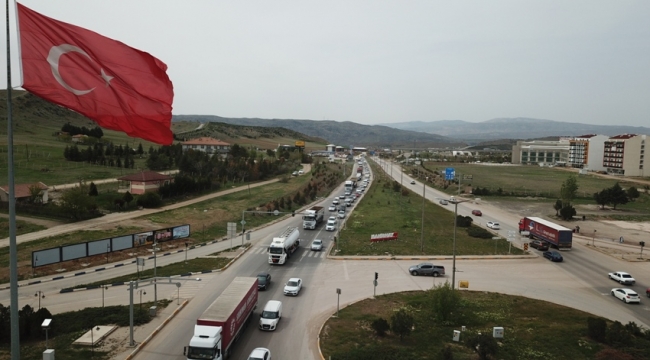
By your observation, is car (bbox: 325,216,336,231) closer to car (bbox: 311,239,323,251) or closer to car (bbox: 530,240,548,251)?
car (bbox: 311,239,323,251)

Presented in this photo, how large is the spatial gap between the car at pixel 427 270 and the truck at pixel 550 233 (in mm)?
17489

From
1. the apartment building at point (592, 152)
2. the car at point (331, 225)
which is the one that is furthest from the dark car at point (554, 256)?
the apartment building at point (592, 152)

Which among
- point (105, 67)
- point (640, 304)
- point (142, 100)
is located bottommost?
point (640, 304)

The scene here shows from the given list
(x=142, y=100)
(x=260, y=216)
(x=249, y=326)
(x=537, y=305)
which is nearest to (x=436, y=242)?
(x=537, y=305)

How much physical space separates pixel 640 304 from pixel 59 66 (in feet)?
125

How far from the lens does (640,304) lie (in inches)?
1268

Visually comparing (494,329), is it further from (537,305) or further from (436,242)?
(436,242)

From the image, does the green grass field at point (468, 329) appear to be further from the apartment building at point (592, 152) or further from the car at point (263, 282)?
the apartment building at point (592, 152)

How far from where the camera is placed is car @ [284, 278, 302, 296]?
1205 inches

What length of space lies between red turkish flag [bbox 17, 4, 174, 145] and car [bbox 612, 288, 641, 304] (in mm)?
34238

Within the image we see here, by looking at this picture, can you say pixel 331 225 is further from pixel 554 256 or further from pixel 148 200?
pixel 148 200

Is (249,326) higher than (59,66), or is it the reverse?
(59,66)

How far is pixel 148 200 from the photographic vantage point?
201 feet

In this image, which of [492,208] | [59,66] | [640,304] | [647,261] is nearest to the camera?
[59,66]
